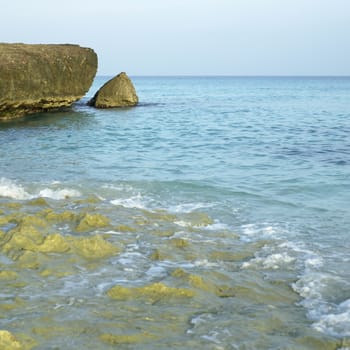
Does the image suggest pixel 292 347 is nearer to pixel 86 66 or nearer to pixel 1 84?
pixel 1 84

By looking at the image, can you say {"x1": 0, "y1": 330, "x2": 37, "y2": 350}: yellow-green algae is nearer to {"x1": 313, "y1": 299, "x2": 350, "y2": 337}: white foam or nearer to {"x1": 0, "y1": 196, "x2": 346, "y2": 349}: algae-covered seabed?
{"x1": 0, "y1": 196, "x2": 346, "y2": 349}: algae-covered seabed

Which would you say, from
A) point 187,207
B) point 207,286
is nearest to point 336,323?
point 207,286

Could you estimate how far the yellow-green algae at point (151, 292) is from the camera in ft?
16.7

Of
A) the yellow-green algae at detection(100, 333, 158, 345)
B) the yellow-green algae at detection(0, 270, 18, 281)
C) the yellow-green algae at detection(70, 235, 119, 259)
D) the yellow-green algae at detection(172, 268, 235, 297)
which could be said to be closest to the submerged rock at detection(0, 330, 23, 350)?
the yellow-green algae at detection(100, 333, 158, 345)

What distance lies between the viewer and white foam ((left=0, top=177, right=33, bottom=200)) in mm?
9586

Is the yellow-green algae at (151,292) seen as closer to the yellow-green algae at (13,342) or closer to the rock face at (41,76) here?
the yellow-green algae at (13,342)

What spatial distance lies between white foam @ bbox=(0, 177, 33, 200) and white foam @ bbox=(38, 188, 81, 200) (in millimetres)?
310

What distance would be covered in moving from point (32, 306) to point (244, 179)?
7.71 meters

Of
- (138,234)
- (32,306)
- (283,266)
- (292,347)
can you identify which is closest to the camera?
(292,347)

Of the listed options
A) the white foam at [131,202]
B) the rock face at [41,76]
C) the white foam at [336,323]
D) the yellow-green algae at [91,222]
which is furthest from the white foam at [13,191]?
the rock face at [41,76]

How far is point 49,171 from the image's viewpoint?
12727 mm

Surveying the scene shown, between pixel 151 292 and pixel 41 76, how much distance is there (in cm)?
2296

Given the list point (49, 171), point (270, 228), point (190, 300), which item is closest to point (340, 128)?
point (49, 171)

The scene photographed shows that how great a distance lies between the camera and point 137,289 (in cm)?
522
